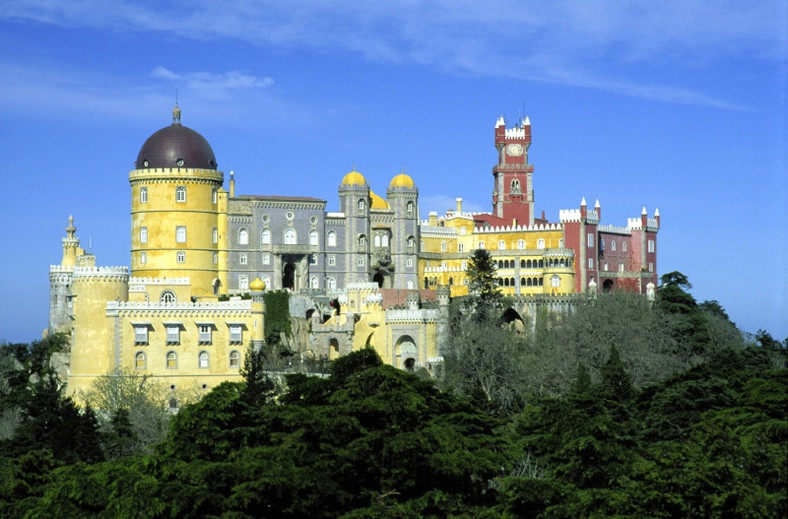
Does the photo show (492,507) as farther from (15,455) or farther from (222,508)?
(15,455)

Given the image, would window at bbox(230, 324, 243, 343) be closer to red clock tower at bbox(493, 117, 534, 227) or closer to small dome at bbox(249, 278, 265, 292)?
small dome at bbox(249, 278, 265, 292)

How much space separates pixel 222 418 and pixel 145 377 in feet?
97.2

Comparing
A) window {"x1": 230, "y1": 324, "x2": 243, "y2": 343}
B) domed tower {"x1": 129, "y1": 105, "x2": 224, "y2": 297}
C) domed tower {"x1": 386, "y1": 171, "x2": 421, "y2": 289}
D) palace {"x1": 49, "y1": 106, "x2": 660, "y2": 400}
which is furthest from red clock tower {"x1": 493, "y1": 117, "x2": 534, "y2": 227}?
window {"x1": 230, "y1": 324, "x2": 243, "y2": 343}

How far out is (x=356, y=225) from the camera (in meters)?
84.5

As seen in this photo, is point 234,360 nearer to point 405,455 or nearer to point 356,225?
point 356,225

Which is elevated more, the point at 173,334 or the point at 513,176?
the point at 513,176

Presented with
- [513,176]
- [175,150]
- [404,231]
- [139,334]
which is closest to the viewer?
[139,334]

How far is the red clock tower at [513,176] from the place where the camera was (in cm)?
9975

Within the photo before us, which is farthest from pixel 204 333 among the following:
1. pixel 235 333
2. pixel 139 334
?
pixel 139 334

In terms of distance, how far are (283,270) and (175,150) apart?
991cm

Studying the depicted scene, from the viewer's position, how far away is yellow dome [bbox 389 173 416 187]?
8662cm

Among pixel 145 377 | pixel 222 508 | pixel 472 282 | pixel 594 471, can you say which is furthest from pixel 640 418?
pixel 472 282

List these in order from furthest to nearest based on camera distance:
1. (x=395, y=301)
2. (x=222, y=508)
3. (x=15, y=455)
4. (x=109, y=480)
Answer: (x=395, y=301) < (x=15, y=455) < (x=109, y=480) < (x=222, y=508)

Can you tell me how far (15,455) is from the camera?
4572cm
